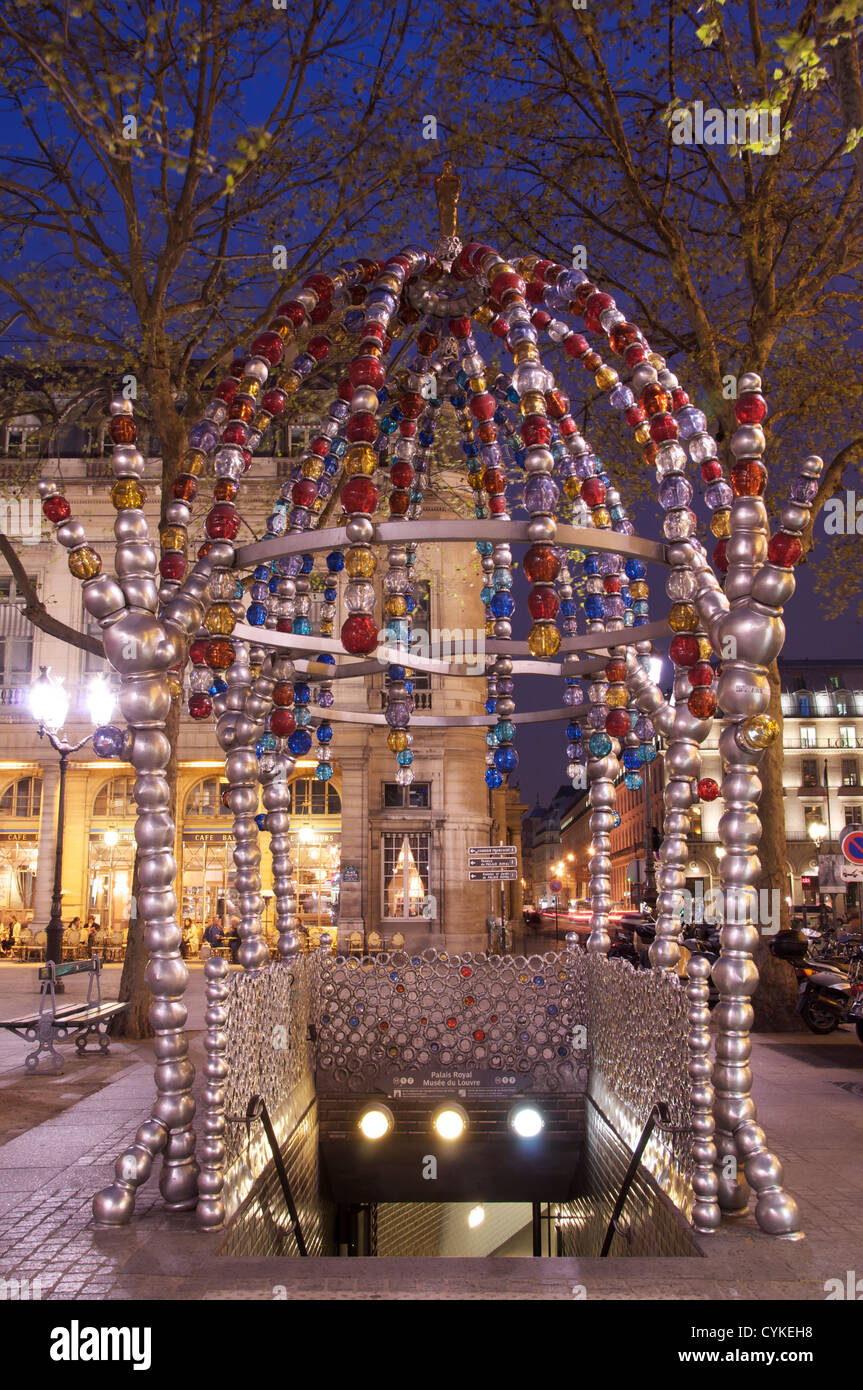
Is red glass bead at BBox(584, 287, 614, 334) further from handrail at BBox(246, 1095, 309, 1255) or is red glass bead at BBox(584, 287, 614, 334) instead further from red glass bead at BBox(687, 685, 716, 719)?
handrail at BBox(246, 1095, 309, 1255)

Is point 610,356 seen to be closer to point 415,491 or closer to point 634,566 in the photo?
point 415,491

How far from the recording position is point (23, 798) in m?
29.0

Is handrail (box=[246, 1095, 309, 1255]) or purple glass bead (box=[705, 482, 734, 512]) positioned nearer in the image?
handrail (box=[246, 1095, 309, 1255])

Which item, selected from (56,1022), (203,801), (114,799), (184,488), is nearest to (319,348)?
(184,488)

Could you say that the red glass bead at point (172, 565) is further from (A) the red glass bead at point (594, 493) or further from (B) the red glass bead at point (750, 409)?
(B) the red glass bead at point (750, 409)

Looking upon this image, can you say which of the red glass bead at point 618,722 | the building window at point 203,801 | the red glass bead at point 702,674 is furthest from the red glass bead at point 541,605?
the building window at point 203,801

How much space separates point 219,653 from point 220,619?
0.23 metres

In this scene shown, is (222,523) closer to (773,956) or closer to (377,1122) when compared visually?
(377,1122)

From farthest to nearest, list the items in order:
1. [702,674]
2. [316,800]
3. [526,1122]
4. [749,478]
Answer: [316,800] < [526,1122] < [702,674] < [749,478]

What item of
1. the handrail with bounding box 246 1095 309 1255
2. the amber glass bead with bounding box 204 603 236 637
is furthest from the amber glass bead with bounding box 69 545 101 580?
the handrail with bounding box 246 1095 309 1255

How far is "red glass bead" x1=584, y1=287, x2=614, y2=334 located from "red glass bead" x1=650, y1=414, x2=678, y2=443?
105cm

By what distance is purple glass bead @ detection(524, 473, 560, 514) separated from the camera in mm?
5477

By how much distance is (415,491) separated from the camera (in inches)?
366

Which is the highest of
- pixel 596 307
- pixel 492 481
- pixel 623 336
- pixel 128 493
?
pixel 596 307
